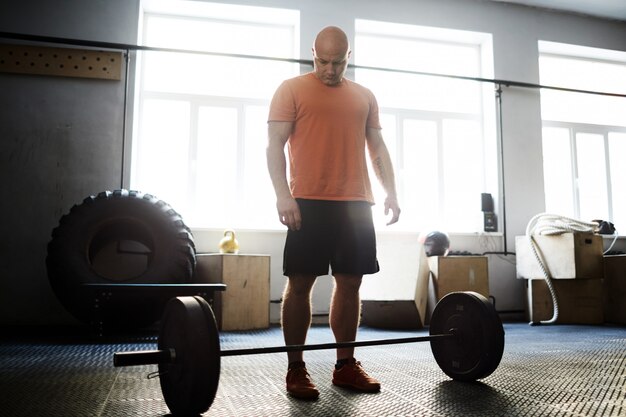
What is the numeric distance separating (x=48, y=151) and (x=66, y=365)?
2.34 metres

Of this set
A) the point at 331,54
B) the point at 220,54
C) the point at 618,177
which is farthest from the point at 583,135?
the point at 331,54

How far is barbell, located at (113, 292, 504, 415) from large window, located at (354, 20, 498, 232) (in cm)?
290

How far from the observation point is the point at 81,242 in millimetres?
3404

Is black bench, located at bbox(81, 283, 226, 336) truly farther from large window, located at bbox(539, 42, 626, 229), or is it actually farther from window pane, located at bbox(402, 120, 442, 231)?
large window, located at bbox(539, 42, 626, 229)

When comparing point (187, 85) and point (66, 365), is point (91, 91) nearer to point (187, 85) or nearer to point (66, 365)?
point (187, 85)

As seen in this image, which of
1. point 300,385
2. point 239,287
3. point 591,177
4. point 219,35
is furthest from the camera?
point 591,177

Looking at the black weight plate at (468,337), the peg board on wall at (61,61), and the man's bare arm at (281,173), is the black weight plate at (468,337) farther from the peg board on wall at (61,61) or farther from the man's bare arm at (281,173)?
the peg board on wall at (61,61)

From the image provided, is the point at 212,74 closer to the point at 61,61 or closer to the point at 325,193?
the point at 61,61

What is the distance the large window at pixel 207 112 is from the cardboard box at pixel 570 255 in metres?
2.31

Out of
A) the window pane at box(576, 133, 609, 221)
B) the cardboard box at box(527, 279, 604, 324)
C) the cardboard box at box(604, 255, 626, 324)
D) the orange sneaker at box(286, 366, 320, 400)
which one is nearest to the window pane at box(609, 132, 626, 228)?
the window pane at box(576, 133, 609, 221)

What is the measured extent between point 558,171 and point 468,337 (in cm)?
410

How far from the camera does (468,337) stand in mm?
1862

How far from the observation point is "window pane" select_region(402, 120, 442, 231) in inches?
194

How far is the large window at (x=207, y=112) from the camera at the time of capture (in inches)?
175
